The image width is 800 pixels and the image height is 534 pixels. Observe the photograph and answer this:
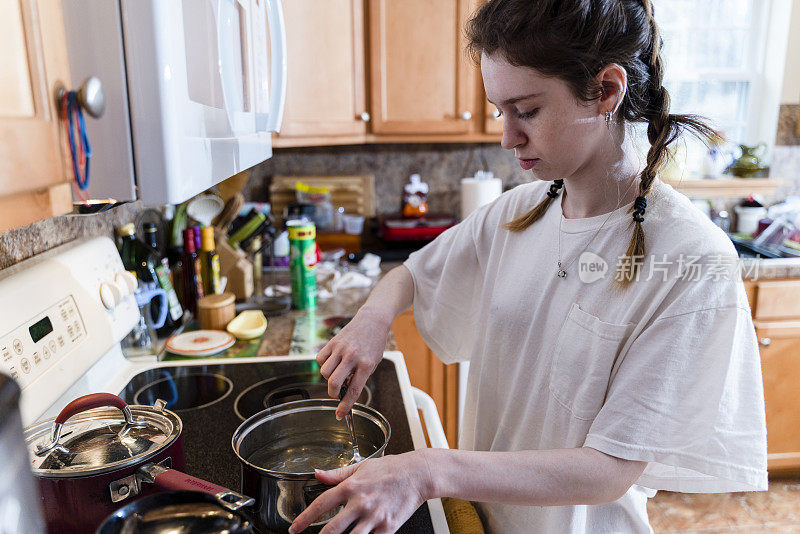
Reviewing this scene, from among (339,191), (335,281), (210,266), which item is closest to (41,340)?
(210,266)

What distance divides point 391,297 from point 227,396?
0.40 metres

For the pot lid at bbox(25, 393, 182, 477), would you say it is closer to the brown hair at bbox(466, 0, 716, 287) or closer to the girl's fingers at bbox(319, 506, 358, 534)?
the girl's fingers at bbox(319, 506, 358, 534)

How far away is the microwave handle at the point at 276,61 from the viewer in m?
0.99

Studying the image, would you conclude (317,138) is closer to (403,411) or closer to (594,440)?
(403,411)

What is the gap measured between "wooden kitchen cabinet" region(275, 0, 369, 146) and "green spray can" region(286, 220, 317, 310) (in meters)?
0.38

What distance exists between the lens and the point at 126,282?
4.15 feet

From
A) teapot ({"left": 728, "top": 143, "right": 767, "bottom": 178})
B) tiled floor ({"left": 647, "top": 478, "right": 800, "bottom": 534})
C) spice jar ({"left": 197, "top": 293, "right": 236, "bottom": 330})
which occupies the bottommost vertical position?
tiled floor ({"left": 647, "top": 478, "right": 800, "bottom": 534})

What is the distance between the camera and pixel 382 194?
9.09 ft

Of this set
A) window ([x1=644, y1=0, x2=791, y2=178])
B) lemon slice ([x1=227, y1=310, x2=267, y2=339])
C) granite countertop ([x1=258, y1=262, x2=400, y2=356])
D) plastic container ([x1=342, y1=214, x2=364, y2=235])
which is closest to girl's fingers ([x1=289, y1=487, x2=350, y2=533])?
granite countertop ([x1=258, y1=262, x2=400, y2=356])

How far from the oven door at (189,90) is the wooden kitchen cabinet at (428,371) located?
127 cm

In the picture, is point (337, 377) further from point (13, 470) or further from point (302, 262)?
point (302, 262)

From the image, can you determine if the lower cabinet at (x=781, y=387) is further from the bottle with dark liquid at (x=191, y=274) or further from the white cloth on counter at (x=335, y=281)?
the bottle with dark liquid at (x=191, y=274)

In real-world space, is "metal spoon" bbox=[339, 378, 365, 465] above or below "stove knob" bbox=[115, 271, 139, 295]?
below

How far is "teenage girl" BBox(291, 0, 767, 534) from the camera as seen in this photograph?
73 centimetres
